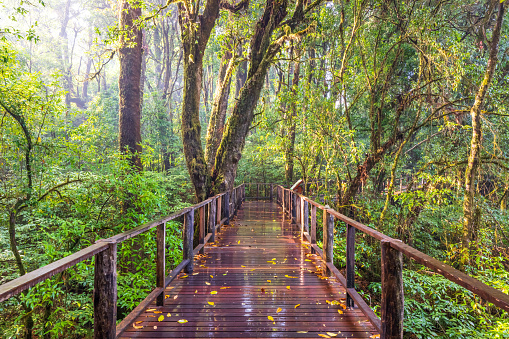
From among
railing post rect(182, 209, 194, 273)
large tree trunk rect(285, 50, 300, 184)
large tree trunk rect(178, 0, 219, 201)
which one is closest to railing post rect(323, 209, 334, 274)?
railing post rect(182, 209, 194, 273)

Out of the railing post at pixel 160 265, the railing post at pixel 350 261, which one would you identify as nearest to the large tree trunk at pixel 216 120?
the railing post at pixel 160 265

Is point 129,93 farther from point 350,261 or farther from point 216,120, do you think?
point 350,261

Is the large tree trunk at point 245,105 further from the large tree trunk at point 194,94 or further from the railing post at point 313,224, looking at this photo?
the railing post at point 313,224

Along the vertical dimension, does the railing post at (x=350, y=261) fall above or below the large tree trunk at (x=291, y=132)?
below

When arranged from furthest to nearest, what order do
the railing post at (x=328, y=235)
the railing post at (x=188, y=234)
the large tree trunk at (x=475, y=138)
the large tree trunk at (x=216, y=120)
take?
the large tree trunk at (x=216, y=120) < the large tree trunk at (x=475, y=138) < the railing post at (x=188, y=234) < the railing post at (x=328, y=235)

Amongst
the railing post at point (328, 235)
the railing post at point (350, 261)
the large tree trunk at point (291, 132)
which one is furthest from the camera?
the large tree trunk at point (291, 132)

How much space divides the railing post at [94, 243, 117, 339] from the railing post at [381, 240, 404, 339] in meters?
2.07

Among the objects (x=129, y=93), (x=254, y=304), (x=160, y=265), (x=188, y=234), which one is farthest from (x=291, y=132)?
(x=160, y=265)

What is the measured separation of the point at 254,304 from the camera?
312cm

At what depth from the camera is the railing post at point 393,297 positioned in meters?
1.97

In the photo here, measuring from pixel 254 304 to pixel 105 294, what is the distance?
5.81 feet

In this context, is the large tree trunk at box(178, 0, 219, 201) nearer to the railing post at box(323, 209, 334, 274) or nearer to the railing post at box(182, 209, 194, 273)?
the railing post at box(182, 209, 194, 273)

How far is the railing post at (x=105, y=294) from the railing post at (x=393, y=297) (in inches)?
81.6

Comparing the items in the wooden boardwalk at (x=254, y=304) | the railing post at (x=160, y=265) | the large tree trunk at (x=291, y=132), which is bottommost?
the wooden boardwalk at (x=254, y=304)
